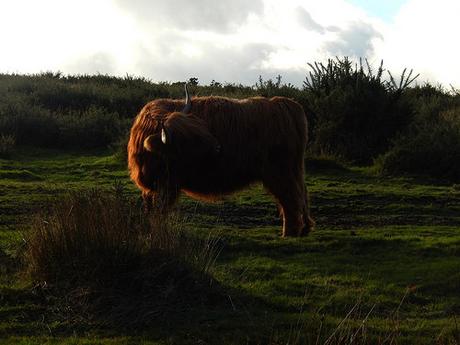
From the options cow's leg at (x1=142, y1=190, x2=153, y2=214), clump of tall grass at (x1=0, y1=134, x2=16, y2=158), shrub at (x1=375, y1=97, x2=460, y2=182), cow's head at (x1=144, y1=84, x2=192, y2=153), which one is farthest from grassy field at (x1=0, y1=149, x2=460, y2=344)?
clump of tall grass at (x1=0, y1=134, x2=16, y2=158)

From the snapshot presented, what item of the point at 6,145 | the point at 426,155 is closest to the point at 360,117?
the point at 426,155

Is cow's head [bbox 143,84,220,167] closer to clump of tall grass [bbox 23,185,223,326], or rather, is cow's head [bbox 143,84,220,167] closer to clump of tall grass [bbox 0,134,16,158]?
clump of tall grass [bbox 23,185,223,326]

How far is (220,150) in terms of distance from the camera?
923cm

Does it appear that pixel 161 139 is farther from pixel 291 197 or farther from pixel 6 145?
pixel 6 145

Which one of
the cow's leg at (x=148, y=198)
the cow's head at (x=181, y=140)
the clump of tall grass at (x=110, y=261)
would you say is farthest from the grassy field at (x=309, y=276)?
the cow's head at (x=181, y=140)

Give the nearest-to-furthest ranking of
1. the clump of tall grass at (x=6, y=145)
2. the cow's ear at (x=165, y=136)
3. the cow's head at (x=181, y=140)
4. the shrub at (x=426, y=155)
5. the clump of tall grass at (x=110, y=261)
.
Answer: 1. the clump of tall grass at (x=110, y=261)
2. the cow's ear at (x=165, y=136)
3. the cow's head at (x=181, y=140)
4. the shrub at (x=426, y=155)
5. the clump of tall grass at (x=6, y=145)

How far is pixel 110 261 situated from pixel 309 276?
2.30 m

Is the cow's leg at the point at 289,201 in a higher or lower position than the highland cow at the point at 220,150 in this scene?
lower

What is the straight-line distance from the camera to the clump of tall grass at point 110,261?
6.37 metres

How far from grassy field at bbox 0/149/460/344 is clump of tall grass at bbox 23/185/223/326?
18cm

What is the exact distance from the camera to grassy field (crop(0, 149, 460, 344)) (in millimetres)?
5812

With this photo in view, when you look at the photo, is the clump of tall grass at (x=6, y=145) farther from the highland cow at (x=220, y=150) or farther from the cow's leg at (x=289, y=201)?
the cow's leg at (x=289, y=201)

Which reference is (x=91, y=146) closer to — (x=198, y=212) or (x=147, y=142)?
(x=198, y=212)

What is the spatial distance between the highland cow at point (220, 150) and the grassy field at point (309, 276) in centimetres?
59
